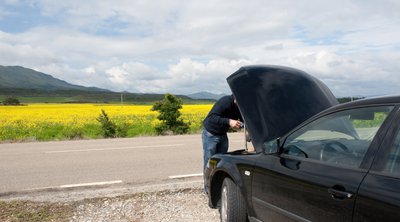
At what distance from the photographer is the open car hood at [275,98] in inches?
173

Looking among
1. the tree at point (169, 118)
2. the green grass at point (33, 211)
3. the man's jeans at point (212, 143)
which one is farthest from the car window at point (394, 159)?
the tree at point (169, 118)

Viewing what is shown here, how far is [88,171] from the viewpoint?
27.1 feet

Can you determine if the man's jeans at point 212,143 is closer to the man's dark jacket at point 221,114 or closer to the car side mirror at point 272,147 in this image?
the man's dark jacket at point 221,114

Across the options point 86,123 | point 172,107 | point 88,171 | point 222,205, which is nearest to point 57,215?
point 222,205

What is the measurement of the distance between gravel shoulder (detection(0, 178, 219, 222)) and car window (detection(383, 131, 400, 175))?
267 cm

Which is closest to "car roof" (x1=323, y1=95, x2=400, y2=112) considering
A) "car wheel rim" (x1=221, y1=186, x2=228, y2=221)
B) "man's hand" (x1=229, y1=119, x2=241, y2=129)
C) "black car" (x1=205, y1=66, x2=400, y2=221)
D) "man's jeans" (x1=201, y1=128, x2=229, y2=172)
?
"black car" (x1=205, y1=66, x2=400, y2=221)

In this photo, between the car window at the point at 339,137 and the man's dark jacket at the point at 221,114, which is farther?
the man's dark jacket at the point at 221,114

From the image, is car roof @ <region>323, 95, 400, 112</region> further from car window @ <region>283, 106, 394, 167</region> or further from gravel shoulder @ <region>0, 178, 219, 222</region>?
gravel shoulder @ <region>0, 178, 219, 222</region>

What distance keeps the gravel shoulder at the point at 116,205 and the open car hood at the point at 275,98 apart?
4.19ft

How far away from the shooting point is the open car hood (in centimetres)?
Answer: 439

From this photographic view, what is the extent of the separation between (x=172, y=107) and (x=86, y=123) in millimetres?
8375

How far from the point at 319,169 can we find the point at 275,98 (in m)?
1.83

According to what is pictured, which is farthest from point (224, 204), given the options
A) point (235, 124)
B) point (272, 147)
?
point (235, 124)

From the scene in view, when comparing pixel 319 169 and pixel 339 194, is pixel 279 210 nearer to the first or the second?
pixel 319 169
